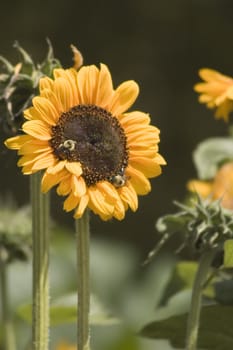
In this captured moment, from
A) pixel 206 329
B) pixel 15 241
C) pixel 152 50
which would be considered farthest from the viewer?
pixel 152 50

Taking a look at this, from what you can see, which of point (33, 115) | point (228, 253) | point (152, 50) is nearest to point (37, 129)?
point (33, 115)

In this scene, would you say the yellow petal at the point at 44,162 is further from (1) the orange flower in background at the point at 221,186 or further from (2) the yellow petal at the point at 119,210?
(1) the orange flower in background at the point at 221,186

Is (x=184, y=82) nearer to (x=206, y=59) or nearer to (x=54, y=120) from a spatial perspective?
(x=206, y=59)

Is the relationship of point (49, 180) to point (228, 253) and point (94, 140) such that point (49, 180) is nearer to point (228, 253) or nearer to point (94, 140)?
point (94, 140)

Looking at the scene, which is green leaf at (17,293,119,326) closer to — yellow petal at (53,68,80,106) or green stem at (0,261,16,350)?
green stem at (0,261,16,350)

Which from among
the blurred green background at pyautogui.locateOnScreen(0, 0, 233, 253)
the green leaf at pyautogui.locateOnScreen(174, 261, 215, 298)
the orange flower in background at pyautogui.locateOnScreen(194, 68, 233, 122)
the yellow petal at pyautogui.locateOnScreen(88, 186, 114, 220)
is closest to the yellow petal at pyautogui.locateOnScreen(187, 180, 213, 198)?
the green leaf at pyautogui.locateOnScreen(174, 261, 215, 298)

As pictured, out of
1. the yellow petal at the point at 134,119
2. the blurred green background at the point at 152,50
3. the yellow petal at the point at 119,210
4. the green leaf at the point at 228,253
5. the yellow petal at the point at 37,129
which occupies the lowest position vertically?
the green leaf at the point at 228,253

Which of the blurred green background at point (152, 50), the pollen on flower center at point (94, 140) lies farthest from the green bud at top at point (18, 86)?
the blurred green background at point (152, 50)

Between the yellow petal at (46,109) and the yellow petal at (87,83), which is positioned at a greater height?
the yellow petal at (87,83)
